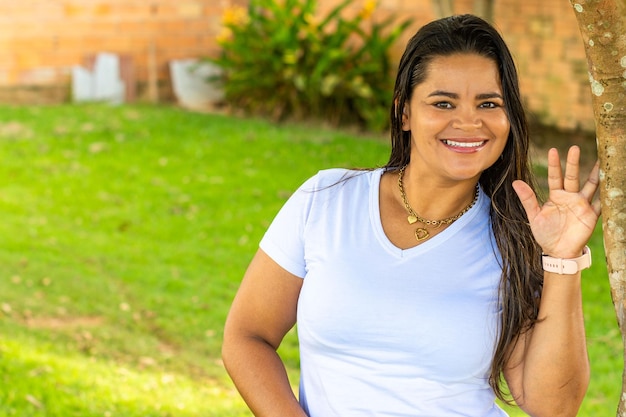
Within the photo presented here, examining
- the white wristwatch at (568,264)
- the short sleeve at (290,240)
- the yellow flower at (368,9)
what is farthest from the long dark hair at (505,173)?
the yellow flower at (368,9)

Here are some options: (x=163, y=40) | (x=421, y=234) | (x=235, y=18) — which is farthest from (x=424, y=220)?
(x=163, y=40)

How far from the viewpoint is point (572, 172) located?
82.4 inches

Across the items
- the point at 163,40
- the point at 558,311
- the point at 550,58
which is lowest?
the point at 163,40

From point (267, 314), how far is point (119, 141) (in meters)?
7.06

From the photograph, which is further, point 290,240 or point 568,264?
point 290,240

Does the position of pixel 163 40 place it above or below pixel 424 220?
below

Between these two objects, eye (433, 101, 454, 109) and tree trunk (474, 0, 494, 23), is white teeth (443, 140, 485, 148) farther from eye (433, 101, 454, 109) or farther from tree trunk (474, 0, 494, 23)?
tree trunk (474, 0, 494, 23)

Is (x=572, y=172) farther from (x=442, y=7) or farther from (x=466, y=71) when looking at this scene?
(x=442, y=7)

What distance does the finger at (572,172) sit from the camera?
2078 millimetres

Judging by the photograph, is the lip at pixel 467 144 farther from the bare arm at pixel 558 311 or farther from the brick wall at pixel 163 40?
the brick wall at pixel 163 40

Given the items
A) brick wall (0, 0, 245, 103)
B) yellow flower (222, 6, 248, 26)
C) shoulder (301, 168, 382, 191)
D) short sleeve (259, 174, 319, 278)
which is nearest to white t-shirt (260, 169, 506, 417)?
short sleeve (259, 174, 319, 278)

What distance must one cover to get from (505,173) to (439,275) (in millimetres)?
306

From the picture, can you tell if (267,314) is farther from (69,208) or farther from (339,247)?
(69,208)

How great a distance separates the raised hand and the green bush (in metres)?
7.69
